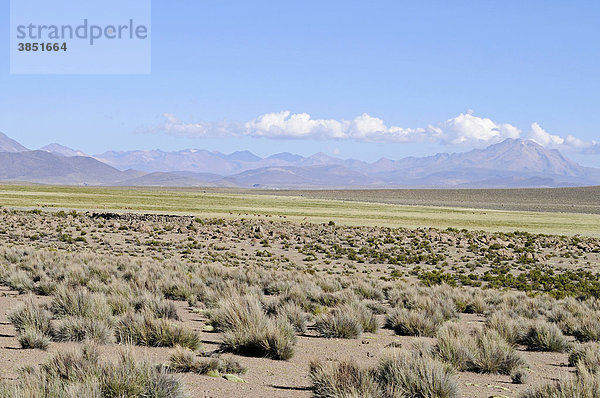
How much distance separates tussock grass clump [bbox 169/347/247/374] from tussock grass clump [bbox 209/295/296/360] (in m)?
1.03

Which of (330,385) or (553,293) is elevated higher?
(330,385)

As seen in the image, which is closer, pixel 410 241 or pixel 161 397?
pixel 161 397

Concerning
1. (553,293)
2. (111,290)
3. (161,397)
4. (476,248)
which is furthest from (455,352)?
(476,248)

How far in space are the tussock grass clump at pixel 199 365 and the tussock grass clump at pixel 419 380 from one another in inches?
87.6

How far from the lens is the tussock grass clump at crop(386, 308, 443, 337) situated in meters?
11.9

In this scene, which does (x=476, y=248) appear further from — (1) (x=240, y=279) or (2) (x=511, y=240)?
(1) (x=240, y=279)

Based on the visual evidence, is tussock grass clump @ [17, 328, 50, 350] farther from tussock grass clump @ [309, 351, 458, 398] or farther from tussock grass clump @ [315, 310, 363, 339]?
tussock grass clump @ [315, 310, 363, 339]

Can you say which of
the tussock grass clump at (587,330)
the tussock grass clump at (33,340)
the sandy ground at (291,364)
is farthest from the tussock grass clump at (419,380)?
the tussock grass clump at (587,330)

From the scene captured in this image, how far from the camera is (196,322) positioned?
12289 mm

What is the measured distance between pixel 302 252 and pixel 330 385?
2629 cm

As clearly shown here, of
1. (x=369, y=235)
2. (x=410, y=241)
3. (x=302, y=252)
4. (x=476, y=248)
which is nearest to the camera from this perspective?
(x=302, y=252)

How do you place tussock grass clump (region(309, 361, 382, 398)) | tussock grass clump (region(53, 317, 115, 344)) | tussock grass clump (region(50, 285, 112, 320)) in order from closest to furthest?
1. tussock grass clump (region(309, 361, 382, 398))
2. tussock grass clump (region(53, 317, 115, 344))
3. tussock grass clump (region(50, 285, 112, 320))

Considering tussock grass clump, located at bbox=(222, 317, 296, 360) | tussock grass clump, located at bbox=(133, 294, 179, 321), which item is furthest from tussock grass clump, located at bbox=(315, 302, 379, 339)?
tussock grass clump, located at bbox=(133, 294, 179, 321)

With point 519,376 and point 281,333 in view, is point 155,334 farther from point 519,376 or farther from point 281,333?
point 519,376
